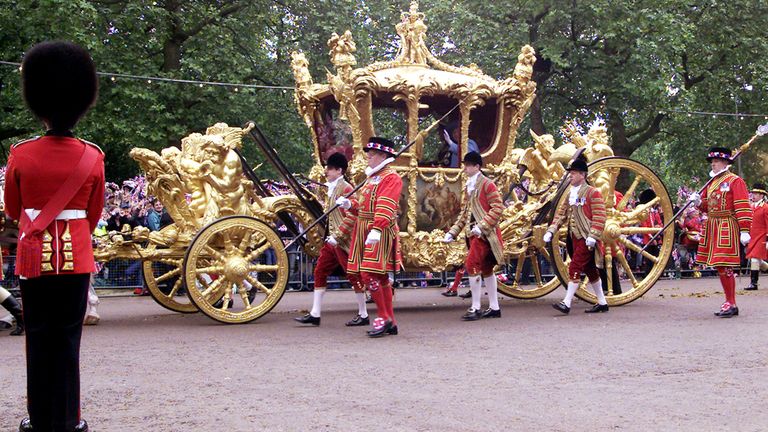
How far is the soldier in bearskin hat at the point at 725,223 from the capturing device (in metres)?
10.1

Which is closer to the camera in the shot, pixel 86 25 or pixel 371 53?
pixel 86 25

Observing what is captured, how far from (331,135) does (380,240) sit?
99.7 inches

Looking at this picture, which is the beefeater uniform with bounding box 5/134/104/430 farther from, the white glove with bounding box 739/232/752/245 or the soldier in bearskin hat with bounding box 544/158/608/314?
the white glove with bounding box 739/232/752/245

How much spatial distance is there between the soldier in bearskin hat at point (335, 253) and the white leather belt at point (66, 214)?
4.57 meters

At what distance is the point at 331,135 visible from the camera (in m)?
11.0

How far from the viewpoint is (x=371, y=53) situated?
2148 centimetres

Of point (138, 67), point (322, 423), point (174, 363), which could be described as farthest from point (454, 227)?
point (138, 67)

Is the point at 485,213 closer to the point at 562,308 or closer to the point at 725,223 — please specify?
the point at 562,308

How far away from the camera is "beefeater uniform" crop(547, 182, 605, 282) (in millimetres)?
10414

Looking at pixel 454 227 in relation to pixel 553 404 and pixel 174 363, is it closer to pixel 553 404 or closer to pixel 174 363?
pixel 174 363

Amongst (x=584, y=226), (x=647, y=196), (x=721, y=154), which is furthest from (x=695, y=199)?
(x=647, y=196)

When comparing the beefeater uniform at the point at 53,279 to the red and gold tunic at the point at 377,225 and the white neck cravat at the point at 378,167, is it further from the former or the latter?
the white neck cravat at the point at 378,167

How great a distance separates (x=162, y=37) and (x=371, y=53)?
15.3ft

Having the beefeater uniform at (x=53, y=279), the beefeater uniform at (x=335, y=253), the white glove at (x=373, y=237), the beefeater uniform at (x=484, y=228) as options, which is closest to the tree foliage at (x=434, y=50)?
the beefeater uniform at (x=335, y=253)
